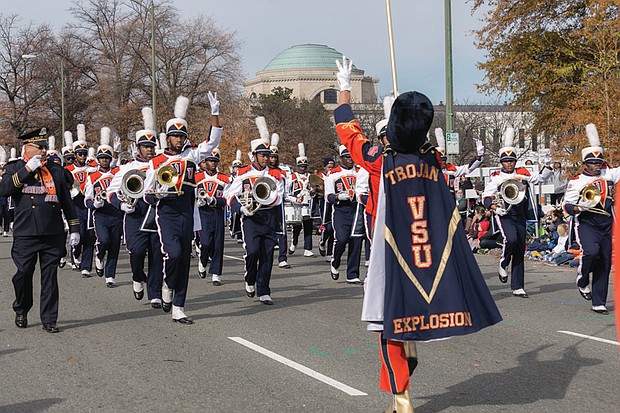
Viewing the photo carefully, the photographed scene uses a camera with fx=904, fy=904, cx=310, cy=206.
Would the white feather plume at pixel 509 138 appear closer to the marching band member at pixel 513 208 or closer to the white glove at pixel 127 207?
the marching band member at pixel 513 208

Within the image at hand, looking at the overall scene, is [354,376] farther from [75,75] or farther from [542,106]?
[75,75]

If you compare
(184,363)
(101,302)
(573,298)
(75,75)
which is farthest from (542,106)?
(75,75)

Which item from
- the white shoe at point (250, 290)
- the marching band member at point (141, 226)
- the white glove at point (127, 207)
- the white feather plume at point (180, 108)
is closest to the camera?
the white feather plume at point (180, 108)

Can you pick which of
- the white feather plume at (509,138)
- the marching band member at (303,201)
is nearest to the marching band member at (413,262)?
the white feather plume at (509,138)

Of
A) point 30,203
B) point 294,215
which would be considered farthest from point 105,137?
point 30,203

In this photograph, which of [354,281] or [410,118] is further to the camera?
[354,281]

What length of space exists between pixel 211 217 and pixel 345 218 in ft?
7.50

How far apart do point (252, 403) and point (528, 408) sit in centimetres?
192

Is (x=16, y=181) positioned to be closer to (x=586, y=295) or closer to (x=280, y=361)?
(x=280, y=361)

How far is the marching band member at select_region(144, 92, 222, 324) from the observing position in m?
9.95

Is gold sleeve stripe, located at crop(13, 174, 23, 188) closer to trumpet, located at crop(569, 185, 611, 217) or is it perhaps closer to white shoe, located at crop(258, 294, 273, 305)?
white shoe, located at crop(258, 294, 273, 305)

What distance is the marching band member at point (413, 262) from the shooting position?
18.7 ft

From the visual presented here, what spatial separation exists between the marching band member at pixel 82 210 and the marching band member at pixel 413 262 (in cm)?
1015

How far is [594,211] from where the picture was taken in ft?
36.3
